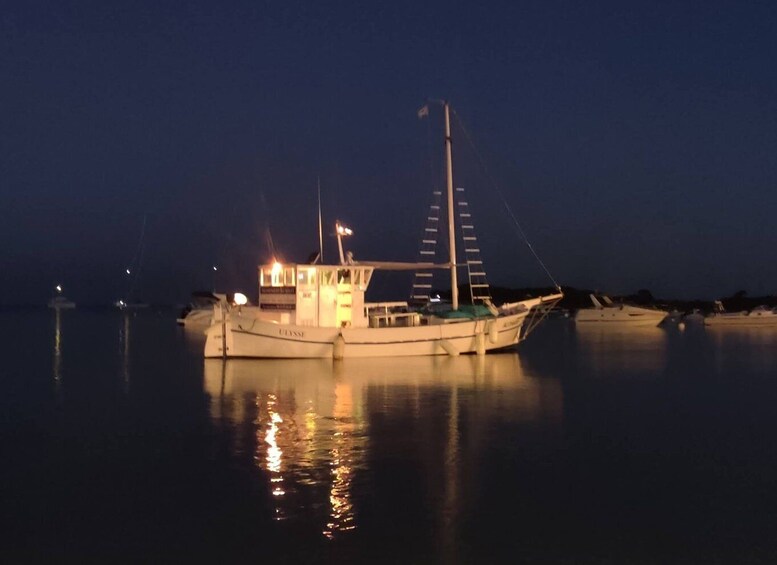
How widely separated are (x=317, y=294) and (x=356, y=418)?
43.4ft

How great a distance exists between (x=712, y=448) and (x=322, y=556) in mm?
8975

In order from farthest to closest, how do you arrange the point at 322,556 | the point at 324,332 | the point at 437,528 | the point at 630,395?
the point at 324,332 < the point at 630,395 < the point at 437,528 < the point at 322,556

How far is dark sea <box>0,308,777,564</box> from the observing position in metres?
9.91

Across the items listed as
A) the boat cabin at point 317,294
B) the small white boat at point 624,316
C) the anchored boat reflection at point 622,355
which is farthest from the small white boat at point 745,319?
the boat cabin at point 317,294

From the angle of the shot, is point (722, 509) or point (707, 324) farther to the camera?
point (707, 324)

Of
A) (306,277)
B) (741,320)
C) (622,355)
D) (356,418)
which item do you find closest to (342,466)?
(356,418)

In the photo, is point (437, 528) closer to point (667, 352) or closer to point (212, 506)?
point (212, 506)

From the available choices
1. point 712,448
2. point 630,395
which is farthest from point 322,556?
point 630,395

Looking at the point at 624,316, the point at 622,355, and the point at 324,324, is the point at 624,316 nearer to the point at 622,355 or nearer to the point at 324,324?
the point at 622,355

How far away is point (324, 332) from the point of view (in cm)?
3070

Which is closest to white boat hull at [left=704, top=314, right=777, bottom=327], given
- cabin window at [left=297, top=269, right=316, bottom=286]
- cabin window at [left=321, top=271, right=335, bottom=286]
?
cabin window at [left=321, top=271, right=335, bottom=286]

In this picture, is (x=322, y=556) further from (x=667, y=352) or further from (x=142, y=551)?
(x=667, y=352)

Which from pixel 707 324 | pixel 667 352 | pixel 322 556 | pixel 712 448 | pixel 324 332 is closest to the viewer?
pixel 322 556

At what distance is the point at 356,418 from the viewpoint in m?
18.3
